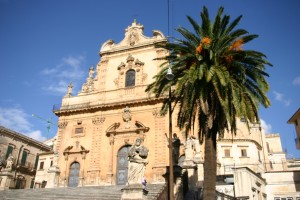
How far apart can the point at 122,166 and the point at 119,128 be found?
11.6ft

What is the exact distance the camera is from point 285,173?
86.2 ft

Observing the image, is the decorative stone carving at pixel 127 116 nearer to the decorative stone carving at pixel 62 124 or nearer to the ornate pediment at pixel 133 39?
the decorative stone carving at pixel 62 124

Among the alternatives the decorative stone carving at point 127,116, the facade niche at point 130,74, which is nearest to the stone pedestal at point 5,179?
the decorative stone carving at point 127,116

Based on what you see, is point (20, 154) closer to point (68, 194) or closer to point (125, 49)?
point (125, 49)

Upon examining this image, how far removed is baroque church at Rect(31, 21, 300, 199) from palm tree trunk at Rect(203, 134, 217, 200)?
997 centimetres

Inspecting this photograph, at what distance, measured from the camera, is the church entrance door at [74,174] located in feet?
90.2

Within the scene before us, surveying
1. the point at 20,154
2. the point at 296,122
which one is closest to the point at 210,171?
the point at 296,122

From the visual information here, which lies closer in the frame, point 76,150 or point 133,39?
point 76,150

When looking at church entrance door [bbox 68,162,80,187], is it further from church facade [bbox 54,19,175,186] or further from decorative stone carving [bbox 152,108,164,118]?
decorative stone carving [bbox 152,108,164,118]

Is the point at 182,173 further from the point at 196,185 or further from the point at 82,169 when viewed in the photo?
the point at 82,169

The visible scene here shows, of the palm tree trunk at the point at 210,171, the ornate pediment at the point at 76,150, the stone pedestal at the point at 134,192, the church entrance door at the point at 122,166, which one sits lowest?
the stone pedestal at the point at 134,192

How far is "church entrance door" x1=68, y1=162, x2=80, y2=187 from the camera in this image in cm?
2751

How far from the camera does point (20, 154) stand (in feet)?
132

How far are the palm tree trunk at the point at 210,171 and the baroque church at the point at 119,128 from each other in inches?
392
